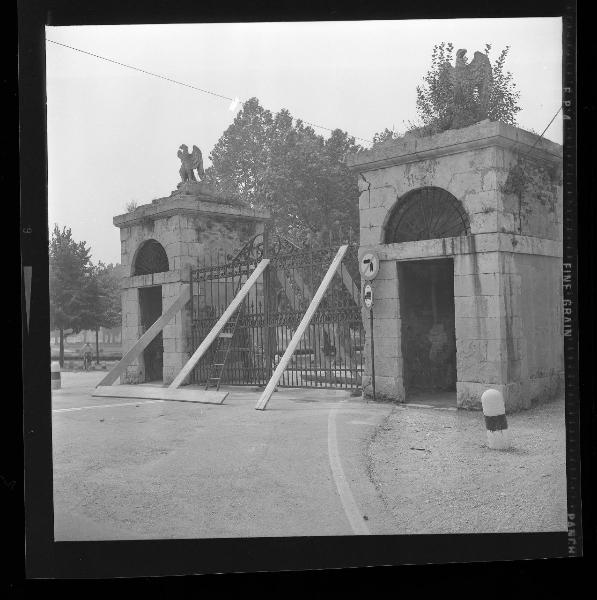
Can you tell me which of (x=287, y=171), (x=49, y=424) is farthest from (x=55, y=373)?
(x=287, y=171)

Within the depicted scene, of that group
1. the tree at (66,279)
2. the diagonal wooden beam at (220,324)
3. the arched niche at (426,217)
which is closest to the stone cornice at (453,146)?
the arched niche at (426,217)

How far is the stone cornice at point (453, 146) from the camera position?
6.17 meters

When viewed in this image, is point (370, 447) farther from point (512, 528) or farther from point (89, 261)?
point (89, 261)

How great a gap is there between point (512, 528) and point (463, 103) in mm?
4054

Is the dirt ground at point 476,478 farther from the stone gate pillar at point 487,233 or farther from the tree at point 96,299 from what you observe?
the tree at point 96,299

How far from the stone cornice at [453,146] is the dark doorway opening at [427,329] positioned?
1.32m

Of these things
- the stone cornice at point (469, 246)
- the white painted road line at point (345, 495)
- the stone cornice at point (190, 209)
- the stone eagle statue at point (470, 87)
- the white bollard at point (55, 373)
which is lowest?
the white painted road line at point (345, 495)

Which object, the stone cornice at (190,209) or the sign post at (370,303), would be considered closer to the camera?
the sign post at (370,303)

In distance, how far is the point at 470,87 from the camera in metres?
5.91

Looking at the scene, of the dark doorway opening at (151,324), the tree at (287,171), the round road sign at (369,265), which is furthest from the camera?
the dark doorway opening at (151,324)

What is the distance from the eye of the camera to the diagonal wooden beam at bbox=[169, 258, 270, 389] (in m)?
8.80

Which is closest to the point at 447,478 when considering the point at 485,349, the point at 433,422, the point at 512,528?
the point at 512,528

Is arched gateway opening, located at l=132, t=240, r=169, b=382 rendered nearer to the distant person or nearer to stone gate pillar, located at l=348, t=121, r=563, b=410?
the distant person

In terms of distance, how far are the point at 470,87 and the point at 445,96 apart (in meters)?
0.26
